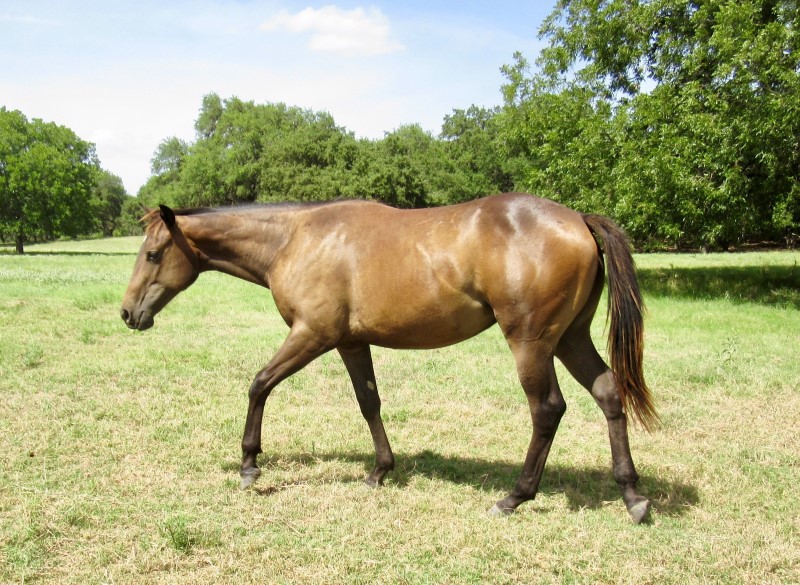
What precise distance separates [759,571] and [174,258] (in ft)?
14.7

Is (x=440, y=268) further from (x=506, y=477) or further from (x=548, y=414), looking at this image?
(x=506, y=477)

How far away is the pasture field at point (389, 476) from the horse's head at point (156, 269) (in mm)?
1291

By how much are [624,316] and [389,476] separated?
224 cm

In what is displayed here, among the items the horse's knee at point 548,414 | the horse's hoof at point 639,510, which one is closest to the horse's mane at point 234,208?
the horse's knee at point 548,414

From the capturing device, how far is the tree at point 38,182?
131 feet

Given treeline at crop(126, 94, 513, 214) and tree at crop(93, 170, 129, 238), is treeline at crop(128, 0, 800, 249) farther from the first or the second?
tree at crop(93, 170, 129, 238)

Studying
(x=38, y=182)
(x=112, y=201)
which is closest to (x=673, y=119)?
(x=38, y=182)

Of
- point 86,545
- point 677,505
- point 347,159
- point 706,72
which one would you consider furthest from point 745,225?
point 347,159

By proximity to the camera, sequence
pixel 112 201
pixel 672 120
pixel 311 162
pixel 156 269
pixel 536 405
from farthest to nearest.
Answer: pixel 112 201, pixel 311 162, pixel 672 120, pixel 156 269, pixel 536 405

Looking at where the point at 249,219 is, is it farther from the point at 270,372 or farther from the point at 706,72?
the point at 706,72

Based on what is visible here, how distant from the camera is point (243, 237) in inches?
196

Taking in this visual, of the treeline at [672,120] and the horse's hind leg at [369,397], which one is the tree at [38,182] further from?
the horse's hind leg at [369,397]

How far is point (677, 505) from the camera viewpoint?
438cm

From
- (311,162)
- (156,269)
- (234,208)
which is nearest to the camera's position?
(156,269)
